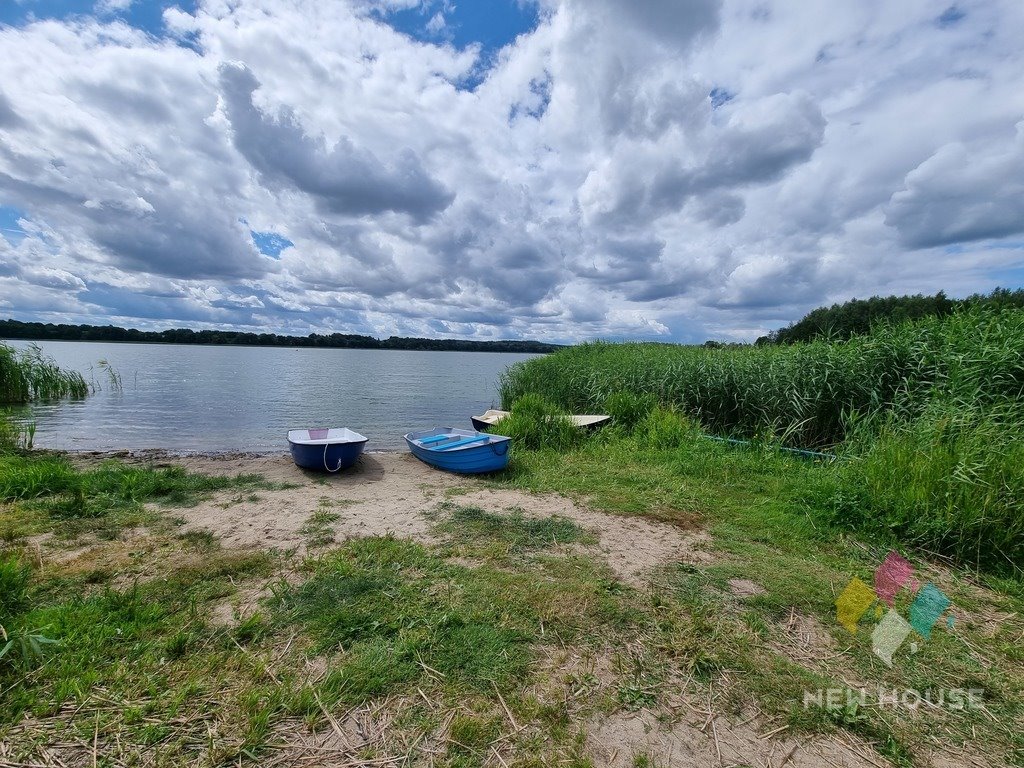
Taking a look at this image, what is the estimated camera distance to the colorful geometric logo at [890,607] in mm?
3531

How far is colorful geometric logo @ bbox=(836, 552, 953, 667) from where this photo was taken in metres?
3.53

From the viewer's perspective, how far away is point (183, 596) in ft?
12.4

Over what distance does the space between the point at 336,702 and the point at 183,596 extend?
206cm

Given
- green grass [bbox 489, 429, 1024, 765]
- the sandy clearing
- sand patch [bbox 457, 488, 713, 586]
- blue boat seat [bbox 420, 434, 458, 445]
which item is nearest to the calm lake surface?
blue boat seat [bbox 420, 434, 458, 445]

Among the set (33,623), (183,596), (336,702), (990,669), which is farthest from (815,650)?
(33,623)

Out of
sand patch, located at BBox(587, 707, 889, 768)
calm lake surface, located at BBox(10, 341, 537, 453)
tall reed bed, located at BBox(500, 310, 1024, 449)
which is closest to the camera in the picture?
sand patch, located at BBox(587, 707, 889, 768)

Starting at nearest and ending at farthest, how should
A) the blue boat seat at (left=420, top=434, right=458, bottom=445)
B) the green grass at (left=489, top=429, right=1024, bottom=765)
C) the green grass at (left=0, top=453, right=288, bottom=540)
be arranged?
the green grass at (left=489, top=429, right=1024, bottom=765) < the green grass at (left=0, top=453, right=288, bottom=540) < the blue boat seat at (left=420, top=434, right=458, bottom=445)

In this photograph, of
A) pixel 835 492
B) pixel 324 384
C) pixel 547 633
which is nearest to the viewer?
pixel 547 633

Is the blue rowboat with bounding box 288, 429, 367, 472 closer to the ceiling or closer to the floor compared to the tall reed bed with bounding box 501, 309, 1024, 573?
→ closer to the floor

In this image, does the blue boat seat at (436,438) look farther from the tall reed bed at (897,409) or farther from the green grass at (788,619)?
the tall reed bed at (897,409)

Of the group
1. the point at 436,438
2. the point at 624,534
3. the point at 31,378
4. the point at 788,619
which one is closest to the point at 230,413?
the point at 31,378

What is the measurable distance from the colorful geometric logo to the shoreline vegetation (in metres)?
0.10

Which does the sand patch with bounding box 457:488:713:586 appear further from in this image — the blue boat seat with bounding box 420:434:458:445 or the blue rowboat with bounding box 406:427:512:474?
the blue boat seat with bounding box 420:434:458:445

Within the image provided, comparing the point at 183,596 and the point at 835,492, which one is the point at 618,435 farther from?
the point at 183,596
